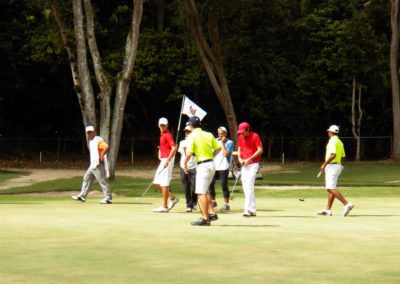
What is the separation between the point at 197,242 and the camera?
627 inches

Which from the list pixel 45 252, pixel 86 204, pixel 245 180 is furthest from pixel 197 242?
pixel 86 204

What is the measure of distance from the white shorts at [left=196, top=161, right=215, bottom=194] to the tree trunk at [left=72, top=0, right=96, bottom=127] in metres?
21.6

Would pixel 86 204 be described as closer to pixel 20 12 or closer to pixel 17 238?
pixel 17 238

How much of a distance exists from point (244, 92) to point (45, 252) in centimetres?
5353

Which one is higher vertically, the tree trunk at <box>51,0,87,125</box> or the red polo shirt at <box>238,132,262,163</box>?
the tree trunk at <box>51,0,87,125</box>

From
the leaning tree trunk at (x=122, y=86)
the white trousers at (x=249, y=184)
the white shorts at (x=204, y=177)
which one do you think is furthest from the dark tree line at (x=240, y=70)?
the white shorts at (x=204, y=177)

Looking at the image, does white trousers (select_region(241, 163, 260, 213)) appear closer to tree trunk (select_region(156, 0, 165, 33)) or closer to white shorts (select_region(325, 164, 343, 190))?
white shorts (select_region(325, 164, 343, 190))

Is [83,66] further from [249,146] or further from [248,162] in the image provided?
[248,162]

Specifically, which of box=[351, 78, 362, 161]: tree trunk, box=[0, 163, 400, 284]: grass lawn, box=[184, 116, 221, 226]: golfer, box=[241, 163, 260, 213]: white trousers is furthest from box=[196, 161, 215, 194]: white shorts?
box=[351, 78, 362, 161]: tree trunk

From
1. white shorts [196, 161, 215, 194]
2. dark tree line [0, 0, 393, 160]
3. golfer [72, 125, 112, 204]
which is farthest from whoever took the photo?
dark tree line [0, 0, 393, 160]

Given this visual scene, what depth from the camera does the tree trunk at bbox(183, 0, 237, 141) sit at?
44969 millimetres

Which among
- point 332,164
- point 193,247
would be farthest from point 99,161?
point 193,247

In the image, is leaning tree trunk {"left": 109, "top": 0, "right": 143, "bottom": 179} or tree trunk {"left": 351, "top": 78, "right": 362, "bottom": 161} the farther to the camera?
tree trunk {"left": 351, "top": 78, "right": 362, "bottom": 161}

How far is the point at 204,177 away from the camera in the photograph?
19.1m
